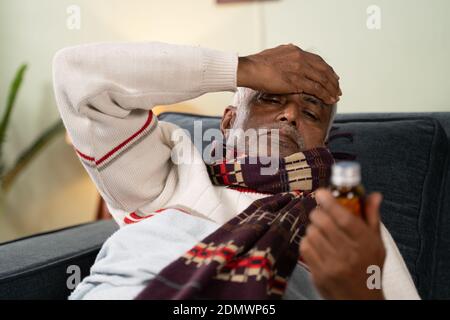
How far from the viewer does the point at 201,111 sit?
238cm

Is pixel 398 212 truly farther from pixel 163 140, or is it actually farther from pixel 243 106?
pixel 163 140

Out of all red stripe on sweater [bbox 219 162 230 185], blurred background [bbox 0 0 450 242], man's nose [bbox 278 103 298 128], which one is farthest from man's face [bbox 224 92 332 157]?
blurred background [bbox 0 0 450 242]

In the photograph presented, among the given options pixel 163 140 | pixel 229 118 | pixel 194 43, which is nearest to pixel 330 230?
pixel 163 140

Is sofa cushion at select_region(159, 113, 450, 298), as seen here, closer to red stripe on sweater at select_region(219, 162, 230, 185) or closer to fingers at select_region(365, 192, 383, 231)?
red stripe on sweater at select_region(219, 162, 230, 185)

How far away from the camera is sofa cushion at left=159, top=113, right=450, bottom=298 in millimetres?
1229

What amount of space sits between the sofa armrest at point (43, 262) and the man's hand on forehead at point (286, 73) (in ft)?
1.93

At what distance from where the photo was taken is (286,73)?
1111mm

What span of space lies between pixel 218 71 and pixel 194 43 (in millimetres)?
1355

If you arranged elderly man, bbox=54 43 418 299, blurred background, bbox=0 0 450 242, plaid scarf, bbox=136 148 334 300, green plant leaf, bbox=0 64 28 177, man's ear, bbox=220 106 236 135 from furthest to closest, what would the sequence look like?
green plant leaf, bbox=0 64 28 177 → blurred background, bbox=0 0 450 242 → man's ear, bbox=220 106 236 135 → elderly man, bbox=54 43 418 299 → plaid scarf, bbox=136 148 334 300

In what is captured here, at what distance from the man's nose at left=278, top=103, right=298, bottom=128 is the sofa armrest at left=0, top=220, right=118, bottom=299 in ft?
1.89

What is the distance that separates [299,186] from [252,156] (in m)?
0.12

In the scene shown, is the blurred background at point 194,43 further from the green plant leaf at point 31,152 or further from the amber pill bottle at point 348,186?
the amber pill bottle at point 348,186

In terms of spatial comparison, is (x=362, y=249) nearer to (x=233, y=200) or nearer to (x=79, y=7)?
(x=233, y=200)
